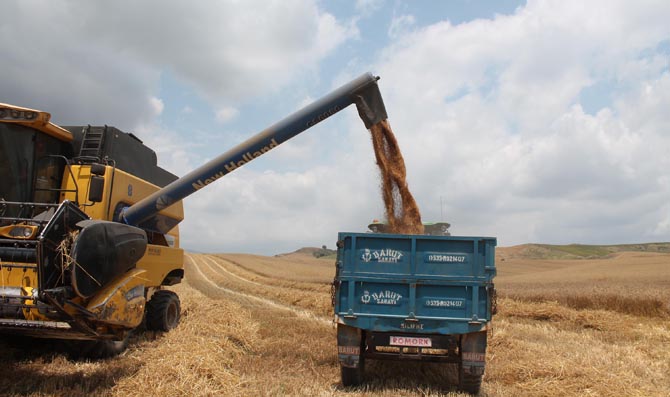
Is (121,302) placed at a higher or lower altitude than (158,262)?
lower

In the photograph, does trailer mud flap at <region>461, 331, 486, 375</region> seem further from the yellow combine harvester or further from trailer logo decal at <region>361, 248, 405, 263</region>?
the yellow combine harvester

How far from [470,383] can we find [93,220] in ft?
15.5

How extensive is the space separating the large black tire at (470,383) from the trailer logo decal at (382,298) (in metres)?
1.16

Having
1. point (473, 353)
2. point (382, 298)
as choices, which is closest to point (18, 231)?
point (382, 298)

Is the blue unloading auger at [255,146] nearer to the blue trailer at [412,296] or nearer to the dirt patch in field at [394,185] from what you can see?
the dirt patch in field at [394,185]

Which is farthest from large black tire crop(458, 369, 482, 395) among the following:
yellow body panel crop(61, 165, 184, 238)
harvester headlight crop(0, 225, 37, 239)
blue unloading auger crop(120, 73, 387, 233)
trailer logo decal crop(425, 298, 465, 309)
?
yellow body panel crop(61, 165, 184, 238)

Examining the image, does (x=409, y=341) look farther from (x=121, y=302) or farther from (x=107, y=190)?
(x=107, y=190)

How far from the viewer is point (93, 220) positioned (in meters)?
5.59

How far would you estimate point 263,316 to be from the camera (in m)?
12.7

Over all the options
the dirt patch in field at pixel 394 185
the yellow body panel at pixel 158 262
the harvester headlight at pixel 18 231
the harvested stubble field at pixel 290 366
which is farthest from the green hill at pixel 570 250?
the harvester headlight at pixel 18 231

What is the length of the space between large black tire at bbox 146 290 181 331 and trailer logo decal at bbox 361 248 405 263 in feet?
13.3

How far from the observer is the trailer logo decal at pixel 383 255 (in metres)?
6.56

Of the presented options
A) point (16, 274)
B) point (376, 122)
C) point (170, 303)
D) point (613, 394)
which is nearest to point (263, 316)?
point (170, 303)

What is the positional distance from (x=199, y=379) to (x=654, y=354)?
7.48 metres
